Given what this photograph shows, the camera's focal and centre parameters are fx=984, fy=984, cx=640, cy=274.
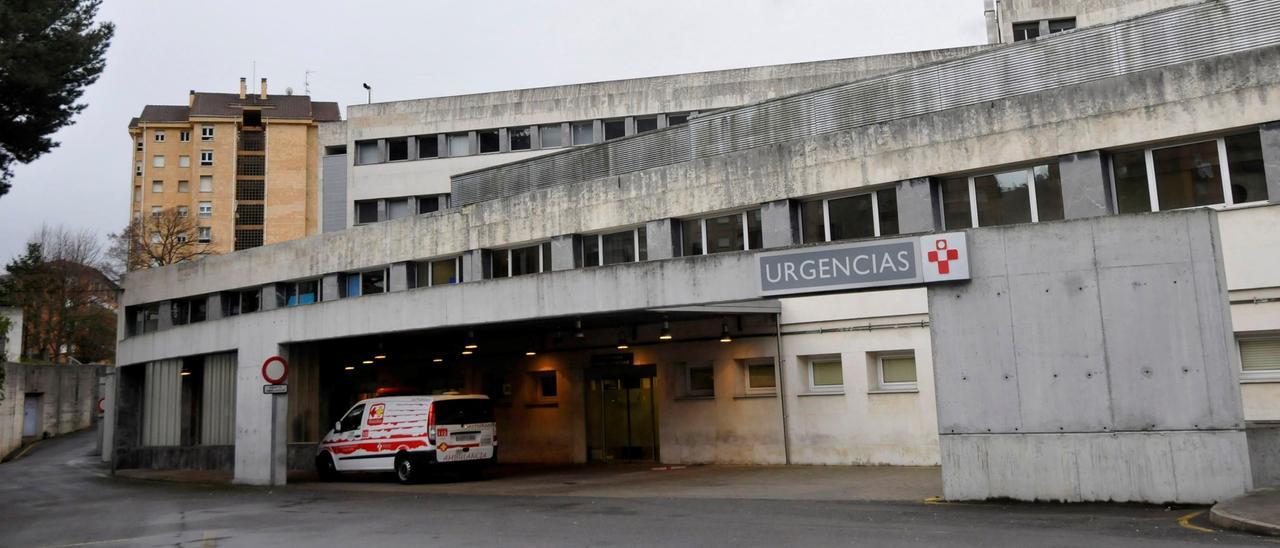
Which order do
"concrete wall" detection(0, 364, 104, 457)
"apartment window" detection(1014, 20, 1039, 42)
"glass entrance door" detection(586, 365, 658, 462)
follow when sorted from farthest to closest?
"concrete wall" detection(0, 364, 104, 457) < "apartment window" detection(1014, 20, 1039, 42) < "glass entrance door" detection(586, 365, 658, 462)

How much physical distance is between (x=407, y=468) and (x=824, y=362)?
9.31 metres

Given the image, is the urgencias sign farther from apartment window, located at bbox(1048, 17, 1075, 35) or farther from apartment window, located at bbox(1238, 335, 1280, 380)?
apartment window, located at bbox(1048, 17, 1075, 35)

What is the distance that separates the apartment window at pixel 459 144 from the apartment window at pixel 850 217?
70.2 feet

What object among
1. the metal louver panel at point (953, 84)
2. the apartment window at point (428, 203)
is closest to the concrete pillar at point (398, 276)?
the metal louver panel at point (953, 84)

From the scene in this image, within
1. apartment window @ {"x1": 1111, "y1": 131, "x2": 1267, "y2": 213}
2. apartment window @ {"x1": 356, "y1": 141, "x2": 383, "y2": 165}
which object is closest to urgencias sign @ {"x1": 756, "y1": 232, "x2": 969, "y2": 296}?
apartment window @ {"x1": 1111, "y1": 131, "x2": 1267, "y2": 213}

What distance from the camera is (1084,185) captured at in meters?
16.2

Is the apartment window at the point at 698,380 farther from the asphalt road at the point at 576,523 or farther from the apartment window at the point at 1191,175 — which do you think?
the apartment window at the point at 1191,175

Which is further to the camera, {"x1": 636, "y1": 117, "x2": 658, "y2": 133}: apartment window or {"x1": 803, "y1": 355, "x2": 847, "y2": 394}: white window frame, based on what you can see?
{"x1": 636, "y1": 117, "x2": 658, "y2": 133}: apartment window

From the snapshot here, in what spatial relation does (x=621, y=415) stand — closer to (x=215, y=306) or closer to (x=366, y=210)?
(x=215, y=306)

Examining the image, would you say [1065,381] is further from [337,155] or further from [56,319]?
[56,319]

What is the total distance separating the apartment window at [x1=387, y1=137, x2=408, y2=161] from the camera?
38.8 metres

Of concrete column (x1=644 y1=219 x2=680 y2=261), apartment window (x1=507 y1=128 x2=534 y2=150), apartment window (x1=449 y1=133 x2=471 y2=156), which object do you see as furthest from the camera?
apartment window (x1=449 y1=133 x2=471 y2=156)

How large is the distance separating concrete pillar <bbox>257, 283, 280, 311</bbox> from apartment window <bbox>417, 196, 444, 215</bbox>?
9.99 metres

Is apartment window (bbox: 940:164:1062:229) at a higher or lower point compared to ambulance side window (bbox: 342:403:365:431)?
higher
